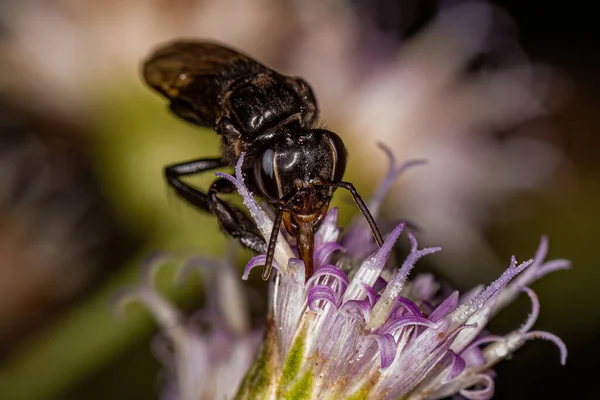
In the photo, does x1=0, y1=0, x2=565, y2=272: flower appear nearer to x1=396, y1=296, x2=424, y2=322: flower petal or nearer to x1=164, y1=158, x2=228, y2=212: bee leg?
x1=164, y1=158, x2=228, y2=212: bee leg

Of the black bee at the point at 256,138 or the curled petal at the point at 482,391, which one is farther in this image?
the curled petal at the point at 482,391

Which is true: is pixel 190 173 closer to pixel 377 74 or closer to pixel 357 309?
pixel 357 309

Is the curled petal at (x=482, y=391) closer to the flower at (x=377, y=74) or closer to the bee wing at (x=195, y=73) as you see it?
the bee wing at (x=195, y=73)

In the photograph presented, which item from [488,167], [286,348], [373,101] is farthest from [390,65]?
[286,348]

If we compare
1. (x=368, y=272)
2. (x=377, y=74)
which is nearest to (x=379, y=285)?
(x=368, y=272)

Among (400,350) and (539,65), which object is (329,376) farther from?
(539,65)

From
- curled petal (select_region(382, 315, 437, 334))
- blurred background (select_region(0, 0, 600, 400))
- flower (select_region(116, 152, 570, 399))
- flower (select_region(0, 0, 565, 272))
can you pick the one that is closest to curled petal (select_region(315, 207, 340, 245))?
flower (select_region(116, 152, 570, 399))

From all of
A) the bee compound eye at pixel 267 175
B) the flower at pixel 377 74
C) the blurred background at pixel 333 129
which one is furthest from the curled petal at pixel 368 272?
the flower at pixel 377 74
